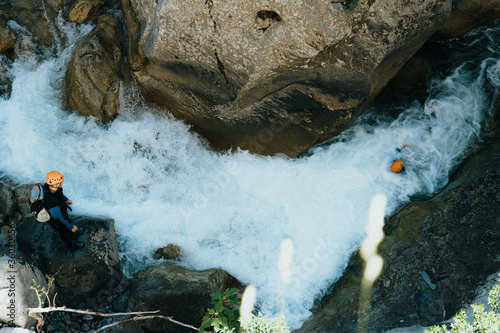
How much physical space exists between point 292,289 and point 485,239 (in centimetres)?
316

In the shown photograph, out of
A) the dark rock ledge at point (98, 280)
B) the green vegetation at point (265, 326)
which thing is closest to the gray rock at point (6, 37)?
the dark rock ledge at point (98, 280)

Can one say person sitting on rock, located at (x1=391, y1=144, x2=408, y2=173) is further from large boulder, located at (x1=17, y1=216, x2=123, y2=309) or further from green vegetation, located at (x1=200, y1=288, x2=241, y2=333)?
large boulder, located at (x1=17, y1=216, x2=123, y2=309)

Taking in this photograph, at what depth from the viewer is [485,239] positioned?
18.9ft

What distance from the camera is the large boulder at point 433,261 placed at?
18.2 feet

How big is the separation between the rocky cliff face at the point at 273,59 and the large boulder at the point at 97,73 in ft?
1.42

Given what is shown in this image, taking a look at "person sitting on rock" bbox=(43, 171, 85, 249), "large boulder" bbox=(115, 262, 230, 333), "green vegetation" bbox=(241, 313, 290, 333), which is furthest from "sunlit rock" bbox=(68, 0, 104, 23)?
"green vegetation" bbox=(241, 313, 290, 333)

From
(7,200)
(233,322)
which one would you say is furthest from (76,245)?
(233,322)

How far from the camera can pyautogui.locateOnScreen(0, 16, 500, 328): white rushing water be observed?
7.19 meters

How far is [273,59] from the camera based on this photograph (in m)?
6.47

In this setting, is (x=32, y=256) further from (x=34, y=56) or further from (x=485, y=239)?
(x=485, y=239)

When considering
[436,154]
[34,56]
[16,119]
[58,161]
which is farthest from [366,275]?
[34,56]

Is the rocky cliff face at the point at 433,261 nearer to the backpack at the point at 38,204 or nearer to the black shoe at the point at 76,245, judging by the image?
the black shoe at the point at 76,245

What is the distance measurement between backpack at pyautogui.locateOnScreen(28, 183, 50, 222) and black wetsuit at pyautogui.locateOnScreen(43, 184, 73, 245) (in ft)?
0.26

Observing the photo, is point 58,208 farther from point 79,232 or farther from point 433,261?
point 433,261
